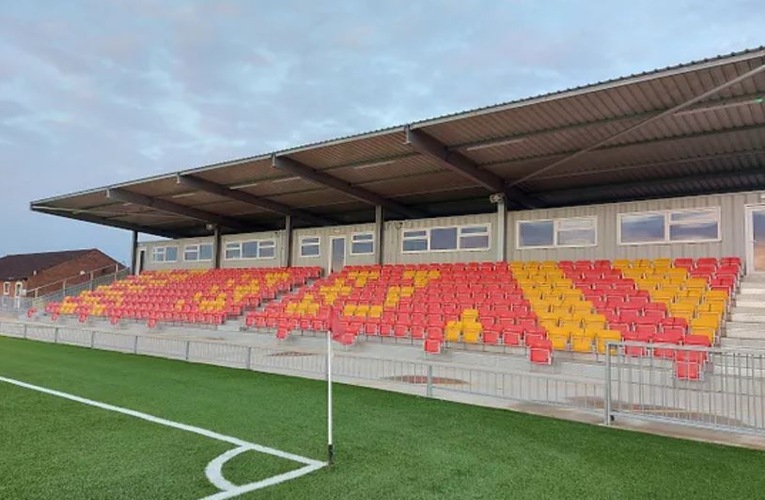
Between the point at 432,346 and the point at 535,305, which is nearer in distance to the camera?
the point at 432,346

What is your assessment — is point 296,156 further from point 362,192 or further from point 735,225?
point 735,225

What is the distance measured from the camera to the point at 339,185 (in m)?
20.2

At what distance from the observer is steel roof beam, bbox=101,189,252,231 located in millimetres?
23656

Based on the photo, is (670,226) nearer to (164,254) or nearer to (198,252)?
(198,252)

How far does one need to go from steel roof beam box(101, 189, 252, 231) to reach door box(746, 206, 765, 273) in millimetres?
23304

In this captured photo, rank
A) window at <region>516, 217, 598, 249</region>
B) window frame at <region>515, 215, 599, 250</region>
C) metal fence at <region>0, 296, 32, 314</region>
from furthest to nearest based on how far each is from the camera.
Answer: metal fence at <region>0, 296, 32, 314</region> → window at <region>516, 217, 598, 249</region> → window frame at <region>515, 215, 599, 250</region>

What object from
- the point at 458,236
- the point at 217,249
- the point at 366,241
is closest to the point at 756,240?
the point at 458,236

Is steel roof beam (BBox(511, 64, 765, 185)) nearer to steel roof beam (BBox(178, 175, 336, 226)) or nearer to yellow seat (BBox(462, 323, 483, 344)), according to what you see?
yellow seat (BBox(462, 323, 483, 344))

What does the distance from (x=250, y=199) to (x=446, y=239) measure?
8.91 meters

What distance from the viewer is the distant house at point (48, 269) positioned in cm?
4159

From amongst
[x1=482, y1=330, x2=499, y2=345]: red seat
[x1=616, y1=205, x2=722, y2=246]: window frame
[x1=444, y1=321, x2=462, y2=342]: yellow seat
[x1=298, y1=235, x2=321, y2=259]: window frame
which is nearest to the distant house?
[x1=298, y1=235, x2=321, y2=259]: window frame

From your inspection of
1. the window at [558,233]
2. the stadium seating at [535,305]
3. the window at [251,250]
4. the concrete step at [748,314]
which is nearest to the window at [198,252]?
the window at [251,250]

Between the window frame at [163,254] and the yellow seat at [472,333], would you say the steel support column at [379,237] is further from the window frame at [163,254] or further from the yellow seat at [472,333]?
the window frame at [163,254]

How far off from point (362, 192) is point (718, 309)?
13.1 meters
